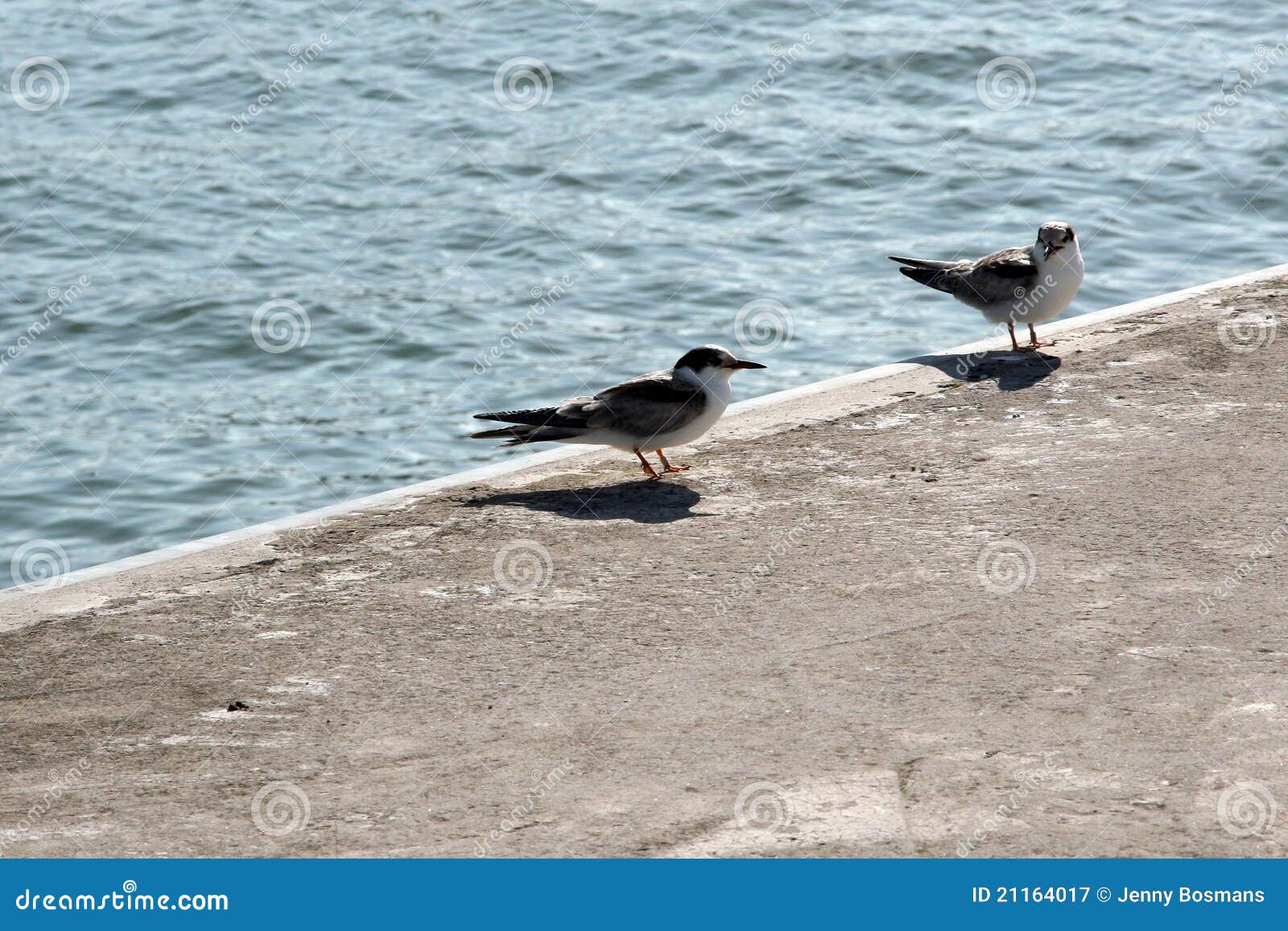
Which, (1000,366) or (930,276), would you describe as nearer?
(1000,366)

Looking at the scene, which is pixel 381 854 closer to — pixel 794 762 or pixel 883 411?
pixel 794 762

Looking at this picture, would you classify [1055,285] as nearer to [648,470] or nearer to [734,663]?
[648,470]

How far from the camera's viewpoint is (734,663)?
19.2 ft

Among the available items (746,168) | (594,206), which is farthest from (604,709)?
(746,168)

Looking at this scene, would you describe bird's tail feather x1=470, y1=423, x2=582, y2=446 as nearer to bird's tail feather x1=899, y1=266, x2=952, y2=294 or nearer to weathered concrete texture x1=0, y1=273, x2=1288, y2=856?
weathered concrete texture x1=0, y1=273, x2=1288, y2=856

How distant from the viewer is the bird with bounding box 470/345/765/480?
791 cm

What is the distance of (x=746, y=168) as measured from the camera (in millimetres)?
17312

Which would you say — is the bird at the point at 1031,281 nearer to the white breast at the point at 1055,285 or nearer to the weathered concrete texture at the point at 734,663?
the white breast at the point at 1055,285

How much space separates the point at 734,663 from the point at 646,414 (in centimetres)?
227

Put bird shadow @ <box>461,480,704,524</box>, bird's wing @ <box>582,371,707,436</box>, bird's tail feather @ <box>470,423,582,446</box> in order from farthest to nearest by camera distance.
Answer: bird's tail feather @ <box>470,423,582,446</box>, bird's wing @ <box>582,371,707,436</box>, bird shadow @ <box>461,480,704,524</box>

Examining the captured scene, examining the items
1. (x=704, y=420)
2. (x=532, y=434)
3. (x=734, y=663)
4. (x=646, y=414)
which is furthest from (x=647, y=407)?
(x=734, y=663)

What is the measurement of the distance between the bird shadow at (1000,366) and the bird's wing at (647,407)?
1879 mm

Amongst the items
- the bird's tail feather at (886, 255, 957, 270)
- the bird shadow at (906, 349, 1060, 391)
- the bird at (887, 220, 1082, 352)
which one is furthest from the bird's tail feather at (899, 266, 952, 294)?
the bird shadow at (906, 349, 1060, 391)

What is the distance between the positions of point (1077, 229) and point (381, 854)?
12462mm
